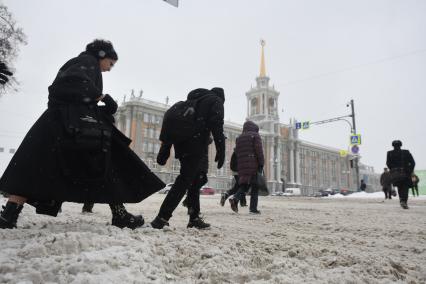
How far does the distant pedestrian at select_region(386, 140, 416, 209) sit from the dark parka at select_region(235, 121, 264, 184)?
4.19m

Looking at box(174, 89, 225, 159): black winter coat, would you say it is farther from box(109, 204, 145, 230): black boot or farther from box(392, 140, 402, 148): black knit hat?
box(392, 140, 402, 148): black knit hat

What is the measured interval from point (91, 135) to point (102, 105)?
0.45 meters

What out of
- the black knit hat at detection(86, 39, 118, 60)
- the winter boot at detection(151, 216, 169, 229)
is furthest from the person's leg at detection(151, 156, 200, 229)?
the black knit hat at detection(86, 39, 118, 60)

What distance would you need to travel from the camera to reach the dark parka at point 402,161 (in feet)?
25.8

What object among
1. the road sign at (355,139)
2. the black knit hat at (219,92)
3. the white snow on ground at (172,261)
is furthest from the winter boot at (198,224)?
the road sign at (355,139)

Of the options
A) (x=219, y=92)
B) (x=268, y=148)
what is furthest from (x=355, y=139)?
(x=268, y=148)

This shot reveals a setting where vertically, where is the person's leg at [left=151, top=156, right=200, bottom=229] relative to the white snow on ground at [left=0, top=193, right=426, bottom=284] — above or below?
above

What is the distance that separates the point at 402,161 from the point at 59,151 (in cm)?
834

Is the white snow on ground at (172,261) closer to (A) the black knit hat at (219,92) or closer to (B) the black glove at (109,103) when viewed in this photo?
(B) the black glove at (109,103)

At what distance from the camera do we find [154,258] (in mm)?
1812

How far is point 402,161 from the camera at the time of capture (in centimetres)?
795

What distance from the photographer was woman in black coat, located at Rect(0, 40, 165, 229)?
2.30 metres

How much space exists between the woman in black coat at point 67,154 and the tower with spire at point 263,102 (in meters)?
74.8

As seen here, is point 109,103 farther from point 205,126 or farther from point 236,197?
point 236,197
